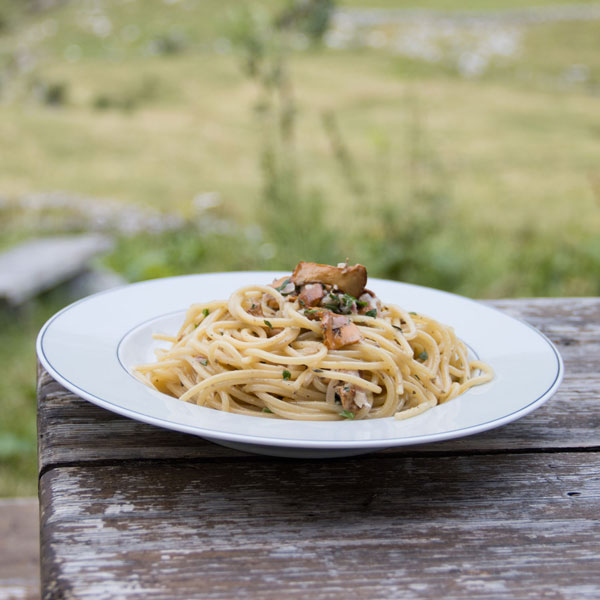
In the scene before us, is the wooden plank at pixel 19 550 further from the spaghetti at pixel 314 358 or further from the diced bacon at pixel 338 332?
the diced bacon at pixel 338 332

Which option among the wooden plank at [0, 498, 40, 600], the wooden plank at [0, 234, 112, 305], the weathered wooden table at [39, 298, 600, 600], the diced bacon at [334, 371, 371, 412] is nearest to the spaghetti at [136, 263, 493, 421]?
the diced bacon at [334, 371, 371, 412]

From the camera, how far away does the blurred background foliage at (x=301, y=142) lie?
4633 millimetres

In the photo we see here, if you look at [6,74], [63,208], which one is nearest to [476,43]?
[6,74]

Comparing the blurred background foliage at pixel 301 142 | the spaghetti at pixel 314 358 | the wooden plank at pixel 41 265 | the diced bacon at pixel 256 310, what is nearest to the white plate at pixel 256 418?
the spaghetti at pixel 314 358

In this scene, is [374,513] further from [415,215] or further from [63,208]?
[63,208]

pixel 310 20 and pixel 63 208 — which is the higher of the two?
pixel 310 20

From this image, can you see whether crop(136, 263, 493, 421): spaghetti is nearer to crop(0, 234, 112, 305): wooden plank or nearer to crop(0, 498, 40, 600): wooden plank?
crop(0, 498, 40, 600): wooden plank

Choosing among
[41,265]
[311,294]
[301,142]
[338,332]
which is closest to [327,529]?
[338,332]

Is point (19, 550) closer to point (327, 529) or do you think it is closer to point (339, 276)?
point (339, 276)

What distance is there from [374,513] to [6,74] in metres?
12.7

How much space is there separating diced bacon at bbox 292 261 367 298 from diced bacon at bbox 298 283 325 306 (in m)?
0.01

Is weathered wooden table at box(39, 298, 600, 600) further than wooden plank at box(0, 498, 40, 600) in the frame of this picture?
No

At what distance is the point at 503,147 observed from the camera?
9.48 m

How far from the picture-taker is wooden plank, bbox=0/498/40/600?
2543mm
